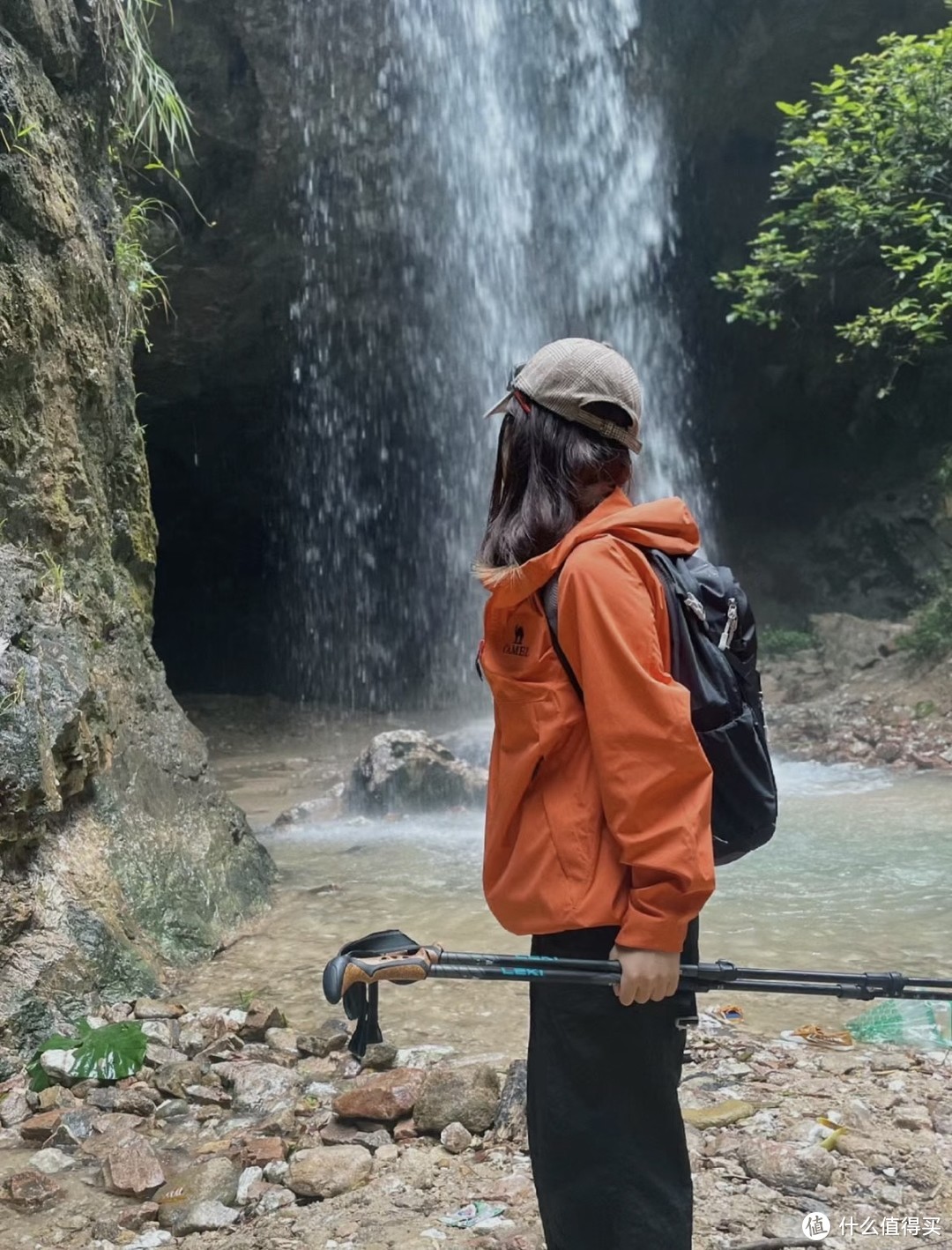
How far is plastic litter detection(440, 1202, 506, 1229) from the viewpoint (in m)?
1.77

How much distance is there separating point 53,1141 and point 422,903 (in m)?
2.30

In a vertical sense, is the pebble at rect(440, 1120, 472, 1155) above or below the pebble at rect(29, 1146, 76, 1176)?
above

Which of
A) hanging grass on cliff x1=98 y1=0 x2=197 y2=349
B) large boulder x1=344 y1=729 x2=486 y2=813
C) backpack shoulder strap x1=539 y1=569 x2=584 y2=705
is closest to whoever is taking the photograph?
backpack shoulder strap x1=539 y1=569 x2=584 y2=705

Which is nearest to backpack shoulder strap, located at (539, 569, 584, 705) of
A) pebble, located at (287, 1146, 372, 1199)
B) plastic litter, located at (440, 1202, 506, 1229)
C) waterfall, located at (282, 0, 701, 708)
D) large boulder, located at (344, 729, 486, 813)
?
plastic litter, located at (440, 1202, 506, 1229)

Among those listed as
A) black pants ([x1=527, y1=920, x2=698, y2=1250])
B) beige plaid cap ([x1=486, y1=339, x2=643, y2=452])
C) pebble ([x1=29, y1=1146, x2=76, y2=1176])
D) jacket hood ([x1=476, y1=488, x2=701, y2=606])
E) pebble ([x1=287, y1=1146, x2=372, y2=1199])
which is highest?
beige plaid cap ([x1=486, y1=339, x2=643, y2=452])

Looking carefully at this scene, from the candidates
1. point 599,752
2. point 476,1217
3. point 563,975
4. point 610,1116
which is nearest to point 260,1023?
point 476,1217

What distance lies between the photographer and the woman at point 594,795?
121cm

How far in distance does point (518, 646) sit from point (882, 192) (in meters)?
9.27

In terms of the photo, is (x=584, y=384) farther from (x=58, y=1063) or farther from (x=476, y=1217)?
(x=58, y=1063)

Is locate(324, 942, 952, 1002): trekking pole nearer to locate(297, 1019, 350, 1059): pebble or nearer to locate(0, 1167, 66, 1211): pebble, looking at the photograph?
locate(0, 1167, 66, 1211): pebble

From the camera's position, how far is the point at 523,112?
1048 cm

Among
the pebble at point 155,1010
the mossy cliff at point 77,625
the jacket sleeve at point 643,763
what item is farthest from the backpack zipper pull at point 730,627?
the pebble at point 155,1010

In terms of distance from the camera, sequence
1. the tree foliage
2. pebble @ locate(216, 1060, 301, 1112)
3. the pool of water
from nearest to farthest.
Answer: pebble @ locate(216, 1060, 301, 1112), the pool of water, the tree foliage

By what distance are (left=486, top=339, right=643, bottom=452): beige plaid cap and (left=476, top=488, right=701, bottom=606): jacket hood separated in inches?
4.6
